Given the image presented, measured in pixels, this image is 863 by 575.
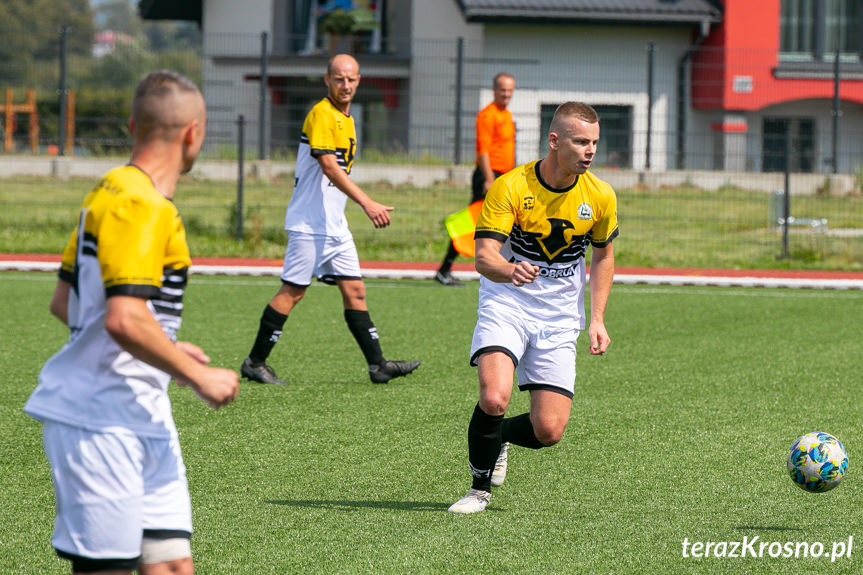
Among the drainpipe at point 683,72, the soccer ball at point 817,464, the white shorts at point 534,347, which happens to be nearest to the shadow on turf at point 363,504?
the white shorts at point 534,347

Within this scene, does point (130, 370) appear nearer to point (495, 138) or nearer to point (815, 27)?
point (495, 138)

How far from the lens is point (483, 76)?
28500 millimetres

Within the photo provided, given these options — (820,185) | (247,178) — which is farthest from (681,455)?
(820,185)

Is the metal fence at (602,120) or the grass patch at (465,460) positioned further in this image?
the metal fence at (602,120)

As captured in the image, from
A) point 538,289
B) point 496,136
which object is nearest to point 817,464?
point 538,289

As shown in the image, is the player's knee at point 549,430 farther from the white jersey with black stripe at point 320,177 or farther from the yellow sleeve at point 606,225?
the white jersey with black stripe at point 320,177

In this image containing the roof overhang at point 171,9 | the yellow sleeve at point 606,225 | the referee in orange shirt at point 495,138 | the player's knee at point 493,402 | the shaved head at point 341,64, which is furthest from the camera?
the roof overhang at point 171,9

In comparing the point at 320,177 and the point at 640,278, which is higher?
the point at 320,177

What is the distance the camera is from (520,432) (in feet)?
18.3

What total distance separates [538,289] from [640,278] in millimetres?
9649

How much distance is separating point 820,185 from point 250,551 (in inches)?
680

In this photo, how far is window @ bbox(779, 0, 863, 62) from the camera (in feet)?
101

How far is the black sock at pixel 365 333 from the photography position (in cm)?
817

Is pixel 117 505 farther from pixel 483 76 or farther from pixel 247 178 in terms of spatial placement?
pixel 483 76
